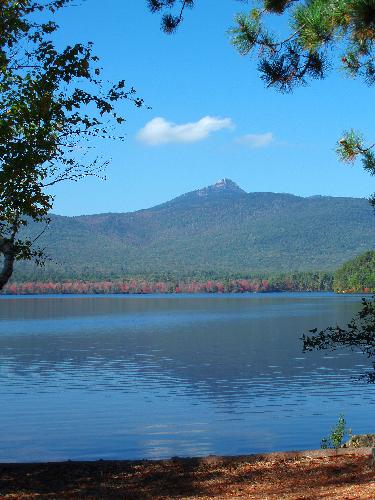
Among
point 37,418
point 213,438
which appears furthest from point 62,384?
point 213,438

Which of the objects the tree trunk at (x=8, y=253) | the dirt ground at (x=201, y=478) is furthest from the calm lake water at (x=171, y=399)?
the tree trunk at (x=8, y=253)

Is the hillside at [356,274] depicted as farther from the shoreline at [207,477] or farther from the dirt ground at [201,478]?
the dirt ground at [201,478]

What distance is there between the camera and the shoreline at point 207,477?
1100cm

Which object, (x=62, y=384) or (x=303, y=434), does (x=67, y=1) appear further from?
(x=62, y=384)

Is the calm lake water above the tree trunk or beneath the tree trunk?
beneath

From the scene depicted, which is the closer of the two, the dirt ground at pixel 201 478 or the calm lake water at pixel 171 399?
the dirt ground at pixel 201 478

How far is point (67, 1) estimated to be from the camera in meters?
12.5

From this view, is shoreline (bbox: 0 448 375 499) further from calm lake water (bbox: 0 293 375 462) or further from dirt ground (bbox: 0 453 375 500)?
calm lake water (bbox: 0 293 375 462)

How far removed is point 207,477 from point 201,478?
9 cm

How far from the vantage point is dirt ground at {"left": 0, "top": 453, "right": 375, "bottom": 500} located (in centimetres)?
1096

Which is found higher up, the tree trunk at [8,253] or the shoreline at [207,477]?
the tree trunk at [8,253]

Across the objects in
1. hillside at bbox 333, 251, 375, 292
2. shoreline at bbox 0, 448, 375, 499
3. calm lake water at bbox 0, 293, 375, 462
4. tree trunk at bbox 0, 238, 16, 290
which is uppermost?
hillside at bbox 333, 251, 375, 292

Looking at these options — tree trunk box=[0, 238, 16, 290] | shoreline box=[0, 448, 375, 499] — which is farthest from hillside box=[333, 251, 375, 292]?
tree trunk box=[0, 238, 16, 290]

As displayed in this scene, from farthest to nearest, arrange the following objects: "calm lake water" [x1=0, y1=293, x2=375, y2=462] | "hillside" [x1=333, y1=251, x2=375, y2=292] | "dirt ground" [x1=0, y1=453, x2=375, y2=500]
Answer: "hillside" [x1=333, y1=251, x2=375, y2=292], "calm lake water" [x1=0, y1=293, x2=375, y2=462], "dirt ground" [x1=0, y1=453, x2=375, y2=500]
